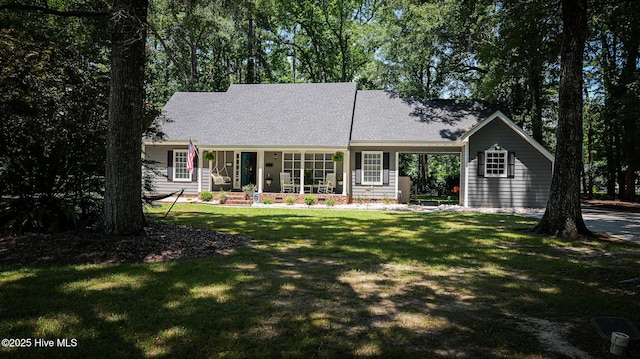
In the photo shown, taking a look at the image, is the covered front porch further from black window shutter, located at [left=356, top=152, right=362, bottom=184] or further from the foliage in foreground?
the foliage in foreground

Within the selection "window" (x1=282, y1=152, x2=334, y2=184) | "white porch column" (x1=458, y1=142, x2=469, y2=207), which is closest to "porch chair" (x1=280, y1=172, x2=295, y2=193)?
"window" (x1=282, y1=152, x2=334, y2=184)

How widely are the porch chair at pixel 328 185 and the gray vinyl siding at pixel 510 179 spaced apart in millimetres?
6345

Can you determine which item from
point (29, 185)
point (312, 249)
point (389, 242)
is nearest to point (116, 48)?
point (29, 185)

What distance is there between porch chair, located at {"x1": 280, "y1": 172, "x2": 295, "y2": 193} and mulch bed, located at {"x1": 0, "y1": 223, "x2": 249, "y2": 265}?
12.4 meters

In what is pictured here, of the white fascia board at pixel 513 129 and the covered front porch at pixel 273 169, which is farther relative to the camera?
the covered front porch at pixel 273 169

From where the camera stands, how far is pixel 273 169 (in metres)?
21.5

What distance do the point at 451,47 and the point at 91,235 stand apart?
19.7m

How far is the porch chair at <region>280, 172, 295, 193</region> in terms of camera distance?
767 inches

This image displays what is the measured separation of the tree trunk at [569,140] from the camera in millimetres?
8953

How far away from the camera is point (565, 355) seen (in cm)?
296

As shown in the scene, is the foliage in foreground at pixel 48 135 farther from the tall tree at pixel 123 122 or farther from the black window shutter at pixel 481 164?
the black window shutter at pixel 481 164

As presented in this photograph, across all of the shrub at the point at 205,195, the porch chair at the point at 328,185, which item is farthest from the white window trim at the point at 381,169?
the shrub at the point at 205,195

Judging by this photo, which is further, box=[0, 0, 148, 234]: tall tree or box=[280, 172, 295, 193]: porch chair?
box=[280, 172, 295, 193]: porch chair

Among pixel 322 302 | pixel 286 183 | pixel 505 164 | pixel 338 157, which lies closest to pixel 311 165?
pixel 286 183
